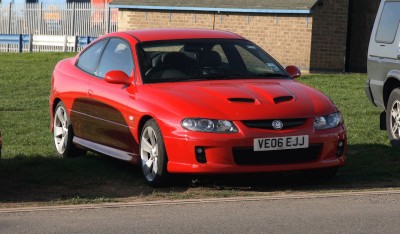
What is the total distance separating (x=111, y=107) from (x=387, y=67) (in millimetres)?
4111

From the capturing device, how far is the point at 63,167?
11.3 m

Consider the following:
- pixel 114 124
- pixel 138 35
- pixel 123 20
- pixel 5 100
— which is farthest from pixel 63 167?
pixel 123 20

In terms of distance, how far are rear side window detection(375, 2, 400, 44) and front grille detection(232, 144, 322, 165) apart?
3750 mm

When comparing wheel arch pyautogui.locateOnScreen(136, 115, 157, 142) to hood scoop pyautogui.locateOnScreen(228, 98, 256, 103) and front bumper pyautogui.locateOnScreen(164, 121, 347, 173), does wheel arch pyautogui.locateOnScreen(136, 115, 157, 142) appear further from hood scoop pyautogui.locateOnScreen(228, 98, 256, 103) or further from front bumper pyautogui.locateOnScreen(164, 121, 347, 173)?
hood scoop pyautogui.locateOnScreen(228, 98, 256, 103)

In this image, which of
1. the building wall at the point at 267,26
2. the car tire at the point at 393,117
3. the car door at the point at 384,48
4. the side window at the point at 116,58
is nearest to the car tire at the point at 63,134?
the side window at the point at 116,58

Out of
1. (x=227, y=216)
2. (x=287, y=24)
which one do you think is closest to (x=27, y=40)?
(x=287, y=24)

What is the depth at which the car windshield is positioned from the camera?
35.8ft

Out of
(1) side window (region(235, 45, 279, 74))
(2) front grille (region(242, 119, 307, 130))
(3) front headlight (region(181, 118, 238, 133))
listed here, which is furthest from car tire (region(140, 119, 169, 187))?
(1) side window (region(235, 45, 279, 74))

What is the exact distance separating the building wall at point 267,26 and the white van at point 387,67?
15.3 metres

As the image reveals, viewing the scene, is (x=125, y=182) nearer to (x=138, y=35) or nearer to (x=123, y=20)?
(x=138, y=35)

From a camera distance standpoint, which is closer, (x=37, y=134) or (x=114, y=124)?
(x=114, y=124)

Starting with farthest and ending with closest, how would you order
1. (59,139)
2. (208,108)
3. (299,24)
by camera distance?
(299,24), (59,139), (208,108)

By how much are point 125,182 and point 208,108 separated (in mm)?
1388

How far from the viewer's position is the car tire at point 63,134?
40.2ft
